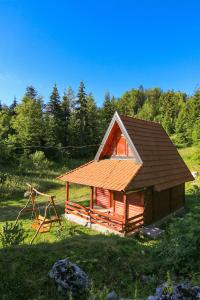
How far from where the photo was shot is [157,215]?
13.7 metres

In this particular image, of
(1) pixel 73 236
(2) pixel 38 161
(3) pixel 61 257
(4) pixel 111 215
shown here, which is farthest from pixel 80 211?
(2) pixel 38 161

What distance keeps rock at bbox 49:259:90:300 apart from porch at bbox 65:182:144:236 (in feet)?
20.3

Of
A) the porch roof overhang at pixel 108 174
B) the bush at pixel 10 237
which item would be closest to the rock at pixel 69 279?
the bush at pixel 10 237

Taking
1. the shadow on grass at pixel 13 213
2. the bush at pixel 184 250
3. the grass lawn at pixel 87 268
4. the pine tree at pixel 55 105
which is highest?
the pine tree at pixel 55 105

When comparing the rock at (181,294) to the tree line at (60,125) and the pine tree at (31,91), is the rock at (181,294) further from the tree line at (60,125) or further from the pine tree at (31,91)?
the pine tree at (31,91)

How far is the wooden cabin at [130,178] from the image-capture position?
11.8 meters

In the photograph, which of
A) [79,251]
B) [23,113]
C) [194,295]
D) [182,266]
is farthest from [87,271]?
[23,113]

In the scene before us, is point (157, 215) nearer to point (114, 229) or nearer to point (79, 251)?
point (114, 229)

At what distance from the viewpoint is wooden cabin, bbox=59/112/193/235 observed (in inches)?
464

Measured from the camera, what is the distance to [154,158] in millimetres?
13961

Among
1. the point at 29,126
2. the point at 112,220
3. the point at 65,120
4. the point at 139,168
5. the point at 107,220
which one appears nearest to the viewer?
the point at 112,220

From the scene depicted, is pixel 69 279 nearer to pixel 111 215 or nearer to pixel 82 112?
pixel 111 215

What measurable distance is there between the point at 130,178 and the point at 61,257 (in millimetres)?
5730

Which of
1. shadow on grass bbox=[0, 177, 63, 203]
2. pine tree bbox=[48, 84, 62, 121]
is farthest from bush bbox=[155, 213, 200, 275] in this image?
pine tree bbox=[48, 84, 62, 121]
